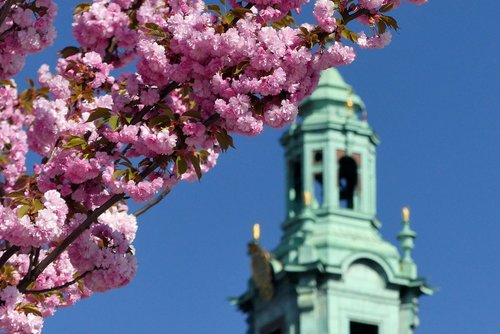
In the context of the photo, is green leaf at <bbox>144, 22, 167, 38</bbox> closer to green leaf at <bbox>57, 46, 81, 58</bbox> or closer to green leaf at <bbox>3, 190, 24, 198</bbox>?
green leaf at <bbox>3, 190, 24, 198</bbox>

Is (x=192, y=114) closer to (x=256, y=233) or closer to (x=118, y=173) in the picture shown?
(x=118, y=173)

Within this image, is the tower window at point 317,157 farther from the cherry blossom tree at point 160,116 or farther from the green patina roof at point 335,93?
the cherry blossom tree at point 160,116

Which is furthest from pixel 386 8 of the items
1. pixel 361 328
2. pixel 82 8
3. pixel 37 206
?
pixel 361 328

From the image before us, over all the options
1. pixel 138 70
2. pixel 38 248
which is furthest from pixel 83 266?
pixel 138 70

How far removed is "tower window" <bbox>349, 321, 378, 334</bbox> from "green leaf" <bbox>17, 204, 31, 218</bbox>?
183 feet

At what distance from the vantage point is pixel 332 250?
67.3 metres

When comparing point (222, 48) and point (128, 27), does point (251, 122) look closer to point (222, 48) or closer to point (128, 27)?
point (222, 48)

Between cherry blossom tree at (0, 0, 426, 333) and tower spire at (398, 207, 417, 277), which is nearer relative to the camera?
cherry blossom tree at (0, 0, 426, 333)

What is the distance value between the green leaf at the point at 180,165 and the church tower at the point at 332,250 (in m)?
53.8

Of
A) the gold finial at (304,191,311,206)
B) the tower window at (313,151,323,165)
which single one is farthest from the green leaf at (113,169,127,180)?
the tower window at (313,151,323,165)

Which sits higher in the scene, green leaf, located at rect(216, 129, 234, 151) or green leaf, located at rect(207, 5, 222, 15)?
green leaf, located at rect(207, 5, 222, 15)

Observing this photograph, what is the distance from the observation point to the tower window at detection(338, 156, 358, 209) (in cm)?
7044

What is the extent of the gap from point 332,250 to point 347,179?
17.9 feet

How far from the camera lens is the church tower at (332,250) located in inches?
2643
